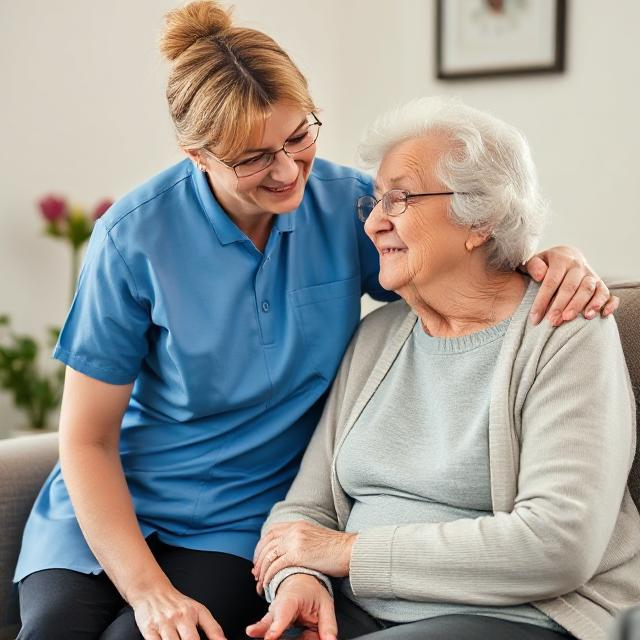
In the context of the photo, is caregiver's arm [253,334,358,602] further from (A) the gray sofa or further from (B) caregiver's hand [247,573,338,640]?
(A) the gray sofa

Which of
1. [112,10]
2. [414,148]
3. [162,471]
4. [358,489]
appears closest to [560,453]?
[358,489]

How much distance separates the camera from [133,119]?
3209mm

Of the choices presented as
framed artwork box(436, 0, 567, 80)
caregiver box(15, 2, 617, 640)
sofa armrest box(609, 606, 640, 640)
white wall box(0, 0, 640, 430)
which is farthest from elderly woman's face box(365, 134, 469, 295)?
framed artwork box(436, 0, 567, 80)

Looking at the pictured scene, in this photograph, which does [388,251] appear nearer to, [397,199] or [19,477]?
[397,199]

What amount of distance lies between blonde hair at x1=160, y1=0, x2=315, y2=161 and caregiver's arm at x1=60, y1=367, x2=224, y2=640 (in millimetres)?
452

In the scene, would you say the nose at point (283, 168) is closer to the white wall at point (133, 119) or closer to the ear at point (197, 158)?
the ear at point (197, 158)

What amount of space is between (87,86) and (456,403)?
2002mm

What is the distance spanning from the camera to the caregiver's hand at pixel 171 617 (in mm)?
1483

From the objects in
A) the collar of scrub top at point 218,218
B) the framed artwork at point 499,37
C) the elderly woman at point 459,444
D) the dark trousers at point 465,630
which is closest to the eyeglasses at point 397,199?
the elderly woman at point 459,444

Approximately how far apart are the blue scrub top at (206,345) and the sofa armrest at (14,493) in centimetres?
6

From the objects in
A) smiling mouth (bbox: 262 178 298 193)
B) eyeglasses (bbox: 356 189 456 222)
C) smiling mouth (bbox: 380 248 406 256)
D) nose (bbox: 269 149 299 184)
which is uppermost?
nose (bbox: 269 149 299 184)

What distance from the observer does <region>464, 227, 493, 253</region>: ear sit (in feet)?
5.16

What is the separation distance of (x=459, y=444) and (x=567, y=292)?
282 mm

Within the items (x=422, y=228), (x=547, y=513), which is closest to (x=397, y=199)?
A: (x=422, y=228)
